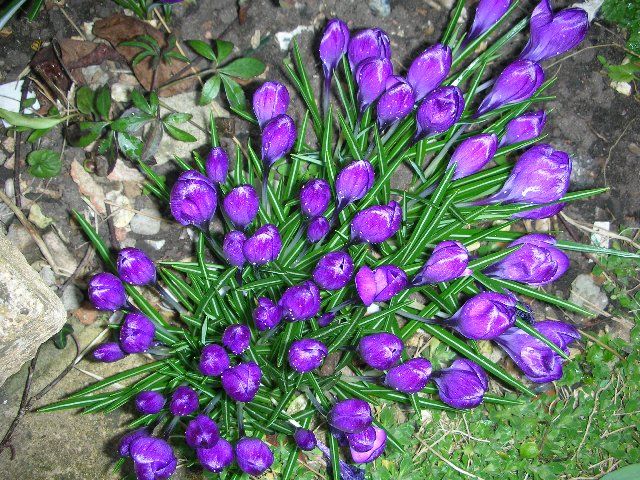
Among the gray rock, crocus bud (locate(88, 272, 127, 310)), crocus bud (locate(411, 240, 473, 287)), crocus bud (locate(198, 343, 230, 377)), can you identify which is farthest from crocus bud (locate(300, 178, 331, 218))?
the gray rock

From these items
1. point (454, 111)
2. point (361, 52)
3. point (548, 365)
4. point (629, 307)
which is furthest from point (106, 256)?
point (629, 307)

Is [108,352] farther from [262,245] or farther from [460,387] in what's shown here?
[460,387]

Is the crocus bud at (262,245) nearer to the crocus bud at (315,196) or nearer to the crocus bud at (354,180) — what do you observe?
the crocus bud at (315,196)

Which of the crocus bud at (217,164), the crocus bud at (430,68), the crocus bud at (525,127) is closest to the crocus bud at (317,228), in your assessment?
the crocus bud at (217,164)

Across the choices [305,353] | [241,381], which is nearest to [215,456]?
[241,381]

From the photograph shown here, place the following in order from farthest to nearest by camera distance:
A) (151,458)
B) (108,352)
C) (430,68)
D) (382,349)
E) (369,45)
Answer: (369,45), (430,68), (108,352), (382,349), (151,458)
